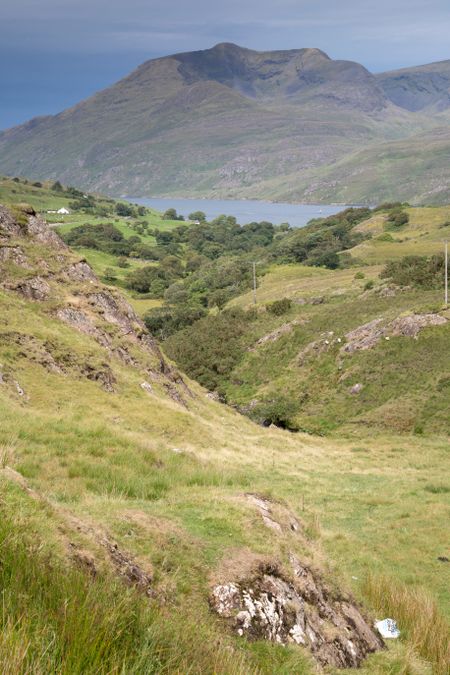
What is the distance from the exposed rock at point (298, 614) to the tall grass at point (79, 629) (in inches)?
85.5

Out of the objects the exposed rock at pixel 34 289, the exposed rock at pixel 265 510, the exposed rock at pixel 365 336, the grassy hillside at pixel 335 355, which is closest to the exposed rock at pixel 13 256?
the exposed rock at pixel 34 289

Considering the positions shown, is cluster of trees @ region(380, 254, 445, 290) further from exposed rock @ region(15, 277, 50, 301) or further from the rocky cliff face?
exposed rock @ region(15, 277, 50, 301)

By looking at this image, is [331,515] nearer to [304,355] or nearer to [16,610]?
[16,610]

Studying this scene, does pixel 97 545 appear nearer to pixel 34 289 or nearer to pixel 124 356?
pixel 124 356

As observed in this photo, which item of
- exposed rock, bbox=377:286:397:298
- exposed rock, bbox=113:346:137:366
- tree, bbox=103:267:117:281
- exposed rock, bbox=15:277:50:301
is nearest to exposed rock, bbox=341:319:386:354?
exposed rock, bbox=377:286:397:298

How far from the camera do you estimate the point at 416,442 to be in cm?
3872

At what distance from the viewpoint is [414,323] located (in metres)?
58.6

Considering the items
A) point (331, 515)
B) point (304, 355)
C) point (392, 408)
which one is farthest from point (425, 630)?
point (304, 355)

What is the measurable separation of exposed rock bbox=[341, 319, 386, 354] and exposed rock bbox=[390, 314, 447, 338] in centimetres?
141

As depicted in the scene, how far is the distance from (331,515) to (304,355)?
148 feet

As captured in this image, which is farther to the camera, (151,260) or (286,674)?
(151,260)

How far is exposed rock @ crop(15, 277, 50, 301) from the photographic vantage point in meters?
34.8

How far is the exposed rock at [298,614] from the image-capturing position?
754 cm

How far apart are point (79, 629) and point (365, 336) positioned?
59653mm
